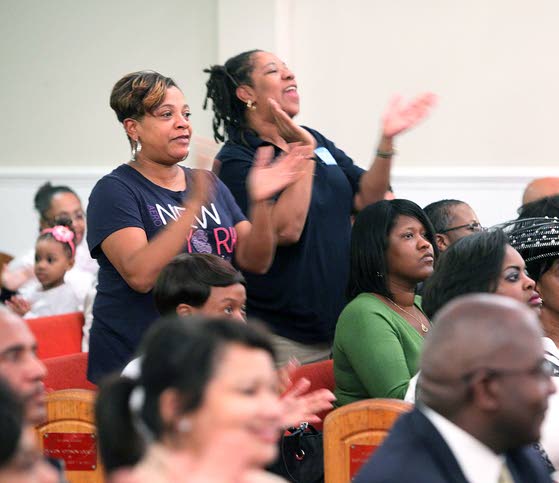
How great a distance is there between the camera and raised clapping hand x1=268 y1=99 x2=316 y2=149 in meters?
3.71

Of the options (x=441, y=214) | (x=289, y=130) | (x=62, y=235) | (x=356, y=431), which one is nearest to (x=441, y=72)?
(x=62, y=235)

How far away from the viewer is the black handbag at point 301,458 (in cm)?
297

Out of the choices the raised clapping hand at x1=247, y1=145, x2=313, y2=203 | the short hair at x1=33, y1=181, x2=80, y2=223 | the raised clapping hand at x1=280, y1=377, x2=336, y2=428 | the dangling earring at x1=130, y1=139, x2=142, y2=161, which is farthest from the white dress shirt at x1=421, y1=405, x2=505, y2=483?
the short hair at x1=33, y1=181, x2=80, y2=223

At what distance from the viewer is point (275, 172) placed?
11.1ft

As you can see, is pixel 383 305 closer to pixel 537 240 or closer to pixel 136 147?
pixel 537 240

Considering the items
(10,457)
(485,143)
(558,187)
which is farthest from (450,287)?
(485,143)

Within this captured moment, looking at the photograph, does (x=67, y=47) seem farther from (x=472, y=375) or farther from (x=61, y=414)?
(x=472, y=375)

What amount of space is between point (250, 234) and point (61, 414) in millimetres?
869

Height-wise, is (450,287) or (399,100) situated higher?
(399,100)

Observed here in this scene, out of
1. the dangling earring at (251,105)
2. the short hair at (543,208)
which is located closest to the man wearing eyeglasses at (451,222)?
the short hair at (543,208)

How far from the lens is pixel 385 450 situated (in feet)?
6.32

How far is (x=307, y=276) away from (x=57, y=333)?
120cm

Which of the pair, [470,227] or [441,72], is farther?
[441,72]

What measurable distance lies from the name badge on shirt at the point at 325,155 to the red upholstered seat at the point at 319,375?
868 millimetres
